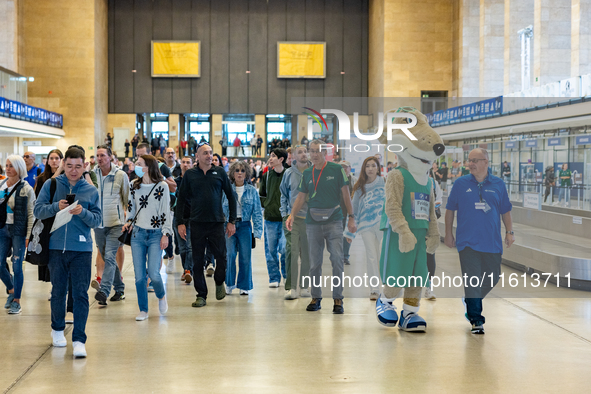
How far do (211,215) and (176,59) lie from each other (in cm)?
3289

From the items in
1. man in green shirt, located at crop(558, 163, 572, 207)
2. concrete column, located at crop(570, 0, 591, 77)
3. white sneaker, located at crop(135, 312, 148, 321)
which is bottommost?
white sneaker, located at crop(135, 312, 148, 321)

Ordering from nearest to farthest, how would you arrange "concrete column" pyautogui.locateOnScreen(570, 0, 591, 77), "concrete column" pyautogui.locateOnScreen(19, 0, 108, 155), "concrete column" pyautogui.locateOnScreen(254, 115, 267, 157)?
"concrete column" pyautogui.locateOnScreen(570, 0, 591, 77) → "concrete column" pyautogui.locateOnScreen(19, 0, 108, 155) → "concrete column" pyautogui.locateOnScreen(254, 115, 267, 157)

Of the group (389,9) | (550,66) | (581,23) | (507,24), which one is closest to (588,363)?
(581,23)

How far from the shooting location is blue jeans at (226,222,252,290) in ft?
24.6

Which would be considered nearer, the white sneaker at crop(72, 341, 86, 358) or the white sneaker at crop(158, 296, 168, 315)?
the white sneaker at crop(72, 341, 86, 358)

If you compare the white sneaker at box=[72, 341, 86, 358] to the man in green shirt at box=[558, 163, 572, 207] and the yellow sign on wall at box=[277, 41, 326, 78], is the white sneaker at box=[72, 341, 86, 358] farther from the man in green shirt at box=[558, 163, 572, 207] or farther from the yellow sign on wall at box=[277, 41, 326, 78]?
the yellow sign on wall at box=[277, 41, 326, 78]

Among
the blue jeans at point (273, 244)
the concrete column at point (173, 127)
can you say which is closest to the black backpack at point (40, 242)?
the blue jeans at point (273, 244)

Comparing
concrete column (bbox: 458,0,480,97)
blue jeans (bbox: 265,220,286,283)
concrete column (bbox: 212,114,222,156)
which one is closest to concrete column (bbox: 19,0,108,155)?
concrete column (bbox: 212,114,222,156)

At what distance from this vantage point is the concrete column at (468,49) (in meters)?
34.0

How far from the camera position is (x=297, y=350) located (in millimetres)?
5152

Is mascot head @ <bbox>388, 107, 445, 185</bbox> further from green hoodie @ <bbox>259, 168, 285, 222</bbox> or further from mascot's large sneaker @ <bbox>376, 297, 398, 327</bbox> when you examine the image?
green hoodie @ <bbox>259, 168, 285, 222</bbox>

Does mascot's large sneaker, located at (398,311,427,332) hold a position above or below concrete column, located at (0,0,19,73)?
below

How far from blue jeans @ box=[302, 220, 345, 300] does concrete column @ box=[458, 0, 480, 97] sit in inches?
1147

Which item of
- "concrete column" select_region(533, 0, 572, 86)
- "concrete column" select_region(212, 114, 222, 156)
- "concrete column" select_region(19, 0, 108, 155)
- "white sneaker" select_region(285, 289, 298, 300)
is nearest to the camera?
"white sneaker" select_region(285, 289, 298, 300)
